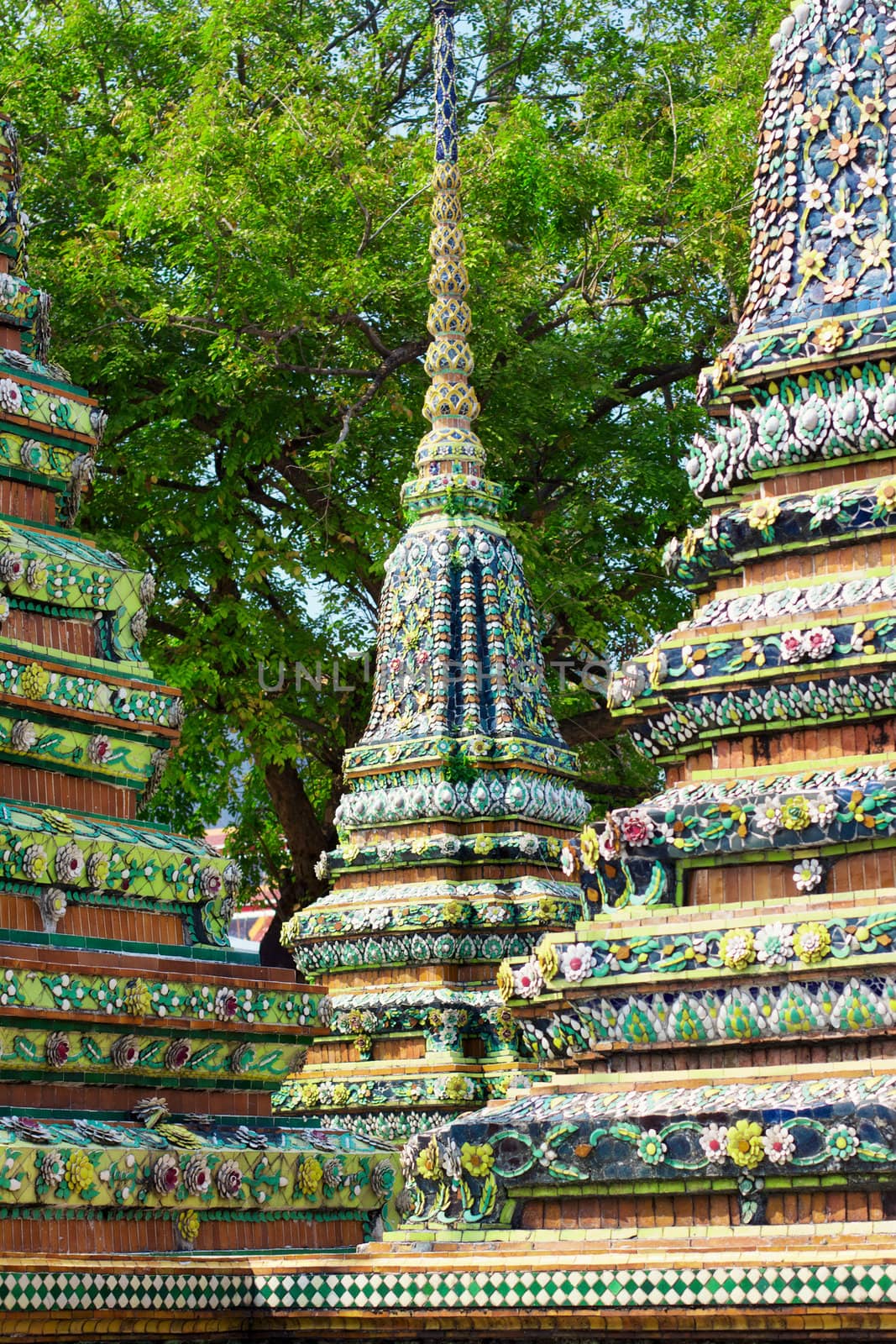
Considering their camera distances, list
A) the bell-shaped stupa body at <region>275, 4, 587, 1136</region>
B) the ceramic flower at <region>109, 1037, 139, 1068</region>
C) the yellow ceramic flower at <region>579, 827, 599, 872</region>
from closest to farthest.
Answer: the yellow ceramic flower at <region>579, 827, 599, 872</region>
the ceramic flower at <region>109, 1037, 139, 1068</region>
the bell-shaped stupa body at <region>275, 4, 587, 1136</region>

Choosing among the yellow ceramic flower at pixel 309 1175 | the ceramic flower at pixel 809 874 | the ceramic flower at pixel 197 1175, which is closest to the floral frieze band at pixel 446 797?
the yellow ceramic flower at pixel 309 1175

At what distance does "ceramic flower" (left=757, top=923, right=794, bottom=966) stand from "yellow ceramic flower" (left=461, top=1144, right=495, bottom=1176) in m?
1.67

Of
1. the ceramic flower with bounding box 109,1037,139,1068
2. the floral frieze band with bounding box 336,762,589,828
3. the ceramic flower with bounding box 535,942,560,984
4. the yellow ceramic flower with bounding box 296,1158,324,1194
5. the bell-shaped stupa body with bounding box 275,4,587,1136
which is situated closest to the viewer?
the ceramic flower with bounding box 535,942,560,984

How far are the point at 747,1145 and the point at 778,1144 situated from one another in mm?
149

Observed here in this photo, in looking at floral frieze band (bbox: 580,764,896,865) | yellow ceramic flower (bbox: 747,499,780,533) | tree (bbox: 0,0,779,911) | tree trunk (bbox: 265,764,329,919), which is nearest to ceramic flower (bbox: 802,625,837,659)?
floral frieze band (bbox: 580,764,896,865)

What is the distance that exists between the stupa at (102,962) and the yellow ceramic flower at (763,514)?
3.91 m

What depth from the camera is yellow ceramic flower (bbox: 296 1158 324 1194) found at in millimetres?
13078

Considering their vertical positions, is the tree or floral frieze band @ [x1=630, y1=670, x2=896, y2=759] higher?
the tree

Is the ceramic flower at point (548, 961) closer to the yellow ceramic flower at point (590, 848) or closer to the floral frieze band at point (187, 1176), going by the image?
the yellow ceramic flower at point (590, 848)

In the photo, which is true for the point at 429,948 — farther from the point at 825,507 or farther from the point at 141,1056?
the point at 825,507

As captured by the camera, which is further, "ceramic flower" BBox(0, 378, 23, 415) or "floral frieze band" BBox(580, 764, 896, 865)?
"ceramic flower" BBox(0, 378, 23, 415)

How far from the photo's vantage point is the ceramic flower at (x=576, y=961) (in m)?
11.2

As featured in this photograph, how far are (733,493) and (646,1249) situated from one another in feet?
15.8

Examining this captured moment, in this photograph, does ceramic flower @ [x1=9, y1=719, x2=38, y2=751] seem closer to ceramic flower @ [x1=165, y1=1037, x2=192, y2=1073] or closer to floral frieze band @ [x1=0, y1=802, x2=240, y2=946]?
floral frieze band @ [x1=0, y1=802, x2=240, y2=946]
